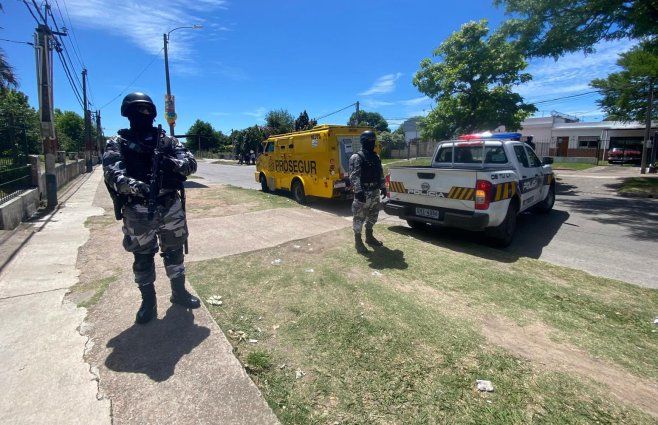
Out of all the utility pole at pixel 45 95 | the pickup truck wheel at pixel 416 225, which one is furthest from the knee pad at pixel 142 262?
the utility pole at pixel 45 95

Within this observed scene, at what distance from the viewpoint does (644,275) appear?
15.5 feet

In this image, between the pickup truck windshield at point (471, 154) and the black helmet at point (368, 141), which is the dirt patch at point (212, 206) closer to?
the black helmet at point (368, 141)

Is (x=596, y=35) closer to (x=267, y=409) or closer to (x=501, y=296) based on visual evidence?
(x=501, y=296)

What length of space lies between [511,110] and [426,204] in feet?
36.2

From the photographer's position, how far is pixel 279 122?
4372 cm

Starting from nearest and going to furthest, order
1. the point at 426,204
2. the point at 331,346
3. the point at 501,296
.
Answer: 1. the point at 331,346
2. the point at 501,296
3. the point at 426,204

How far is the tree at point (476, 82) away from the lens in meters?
14.5

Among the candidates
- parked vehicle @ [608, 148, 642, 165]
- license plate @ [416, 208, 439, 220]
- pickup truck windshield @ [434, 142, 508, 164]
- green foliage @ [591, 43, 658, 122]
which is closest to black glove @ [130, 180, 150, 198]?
license plate @ [416, 208, 439, 220]

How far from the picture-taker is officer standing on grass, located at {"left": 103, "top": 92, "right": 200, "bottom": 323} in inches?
119

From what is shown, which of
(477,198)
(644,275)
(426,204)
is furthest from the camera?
(426,204)

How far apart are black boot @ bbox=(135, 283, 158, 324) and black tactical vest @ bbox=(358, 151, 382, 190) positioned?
3259mm

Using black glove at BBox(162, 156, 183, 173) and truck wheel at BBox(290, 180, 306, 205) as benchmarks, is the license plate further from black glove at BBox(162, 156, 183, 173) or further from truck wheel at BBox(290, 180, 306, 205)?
truck wheel at BBox(290, 180, 306, 205)

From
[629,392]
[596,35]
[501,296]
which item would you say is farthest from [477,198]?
[596,35]

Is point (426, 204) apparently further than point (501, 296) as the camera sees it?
Yes
